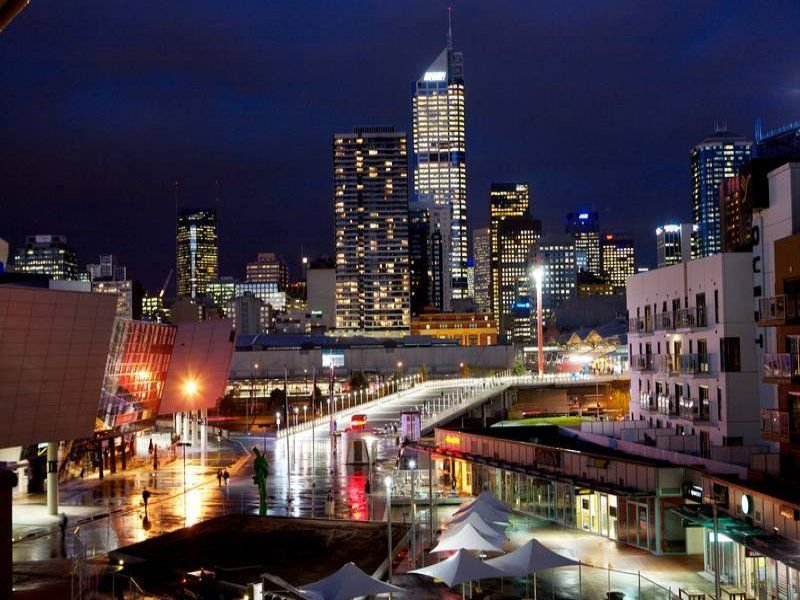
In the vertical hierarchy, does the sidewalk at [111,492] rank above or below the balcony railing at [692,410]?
below

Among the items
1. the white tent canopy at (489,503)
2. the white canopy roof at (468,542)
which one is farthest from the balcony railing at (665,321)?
the white canopy roof at (468,542)

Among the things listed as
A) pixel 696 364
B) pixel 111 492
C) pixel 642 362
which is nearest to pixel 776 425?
pixel 696 364

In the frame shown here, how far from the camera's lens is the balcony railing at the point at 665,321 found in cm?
4788

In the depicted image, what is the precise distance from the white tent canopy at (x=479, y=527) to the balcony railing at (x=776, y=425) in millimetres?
9131

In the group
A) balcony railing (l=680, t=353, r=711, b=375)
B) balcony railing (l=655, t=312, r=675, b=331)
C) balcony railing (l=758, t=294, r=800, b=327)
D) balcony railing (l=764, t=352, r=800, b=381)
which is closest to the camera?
balcony railing (l=764, t=352, r=800, b=381)

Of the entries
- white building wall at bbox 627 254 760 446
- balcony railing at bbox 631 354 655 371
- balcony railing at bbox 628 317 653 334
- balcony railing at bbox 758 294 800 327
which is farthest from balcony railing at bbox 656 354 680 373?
balcony railing at bbox 758 294 800 327

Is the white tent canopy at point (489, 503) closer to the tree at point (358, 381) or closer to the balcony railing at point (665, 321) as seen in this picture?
the balcony railing at point (665, 321)

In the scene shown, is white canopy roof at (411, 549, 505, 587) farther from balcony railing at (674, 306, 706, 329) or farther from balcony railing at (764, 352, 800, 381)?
balcony railing at (674, 306, 706, 329)

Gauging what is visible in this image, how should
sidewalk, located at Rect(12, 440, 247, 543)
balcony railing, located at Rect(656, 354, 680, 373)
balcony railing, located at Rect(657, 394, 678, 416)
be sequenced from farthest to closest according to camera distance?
balcony railing, located at Rect(657, 394, 678, 416)
balcony railing, located at Rect(656, 354, 680, 373)
sidewalk, located at Rect(12, 440, 247, 543)

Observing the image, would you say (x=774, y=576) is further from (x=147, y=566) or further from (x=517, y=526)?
(x=147, y=566)

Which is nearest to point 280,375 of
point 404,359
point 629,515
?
point 404,359

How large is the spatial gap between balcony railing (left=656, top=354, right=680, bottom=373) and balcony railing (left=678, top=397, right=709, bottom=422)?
164cm

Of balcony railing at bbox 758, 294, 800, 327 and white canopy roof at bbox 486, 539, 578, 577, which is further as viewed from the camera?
balcony railing at bbox 758, 294, 800, 327

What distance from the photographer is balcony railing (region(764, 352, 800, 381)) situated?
30172mm
